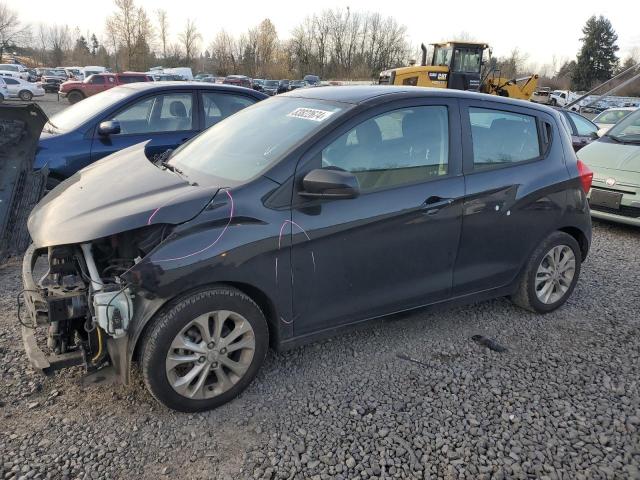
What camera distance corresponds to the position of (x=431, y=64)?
19.5 m

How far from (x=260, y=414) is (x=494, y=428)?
4.31ft

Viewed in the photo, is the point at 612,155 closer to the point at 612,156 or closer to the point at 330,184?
the point at 612,156

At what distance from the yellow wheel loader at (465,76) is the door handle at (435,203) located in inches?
594

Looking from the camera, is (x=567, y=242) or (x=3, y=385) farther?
(x=567, y=242)

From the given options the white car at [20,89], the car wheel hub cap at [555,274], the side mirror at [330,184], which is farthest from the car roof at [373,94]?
the white car at [20,89]

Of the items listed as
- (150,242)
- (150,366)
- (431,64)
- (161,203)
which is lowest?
(150,366)

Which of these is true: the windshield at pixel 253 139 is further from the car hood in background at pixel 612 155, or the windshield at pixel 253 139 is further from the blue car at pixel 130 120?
the car hood in background at pixel 612 155

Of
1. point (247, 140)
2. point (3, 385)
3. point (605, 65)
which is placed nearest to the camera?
point (3, 385)

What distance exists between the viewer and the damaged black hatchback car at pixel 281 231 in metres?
2.57

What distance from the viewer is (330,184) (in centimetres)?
268

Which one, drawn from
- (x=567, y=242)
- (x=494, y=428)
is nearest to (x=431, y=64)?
(x=567, y=242)

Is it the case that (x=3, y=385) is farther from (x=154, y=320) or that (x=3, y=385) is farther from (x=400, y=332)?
(x=400, y=332)

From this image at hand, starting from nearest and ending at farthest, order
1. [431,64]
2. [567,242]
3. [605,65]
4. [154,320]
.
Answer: [154,320], [567,242], [431,64], [605,65]

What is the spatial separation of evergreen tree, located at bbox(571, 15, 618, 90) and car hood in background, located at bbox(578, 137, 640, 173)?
6505 cm
